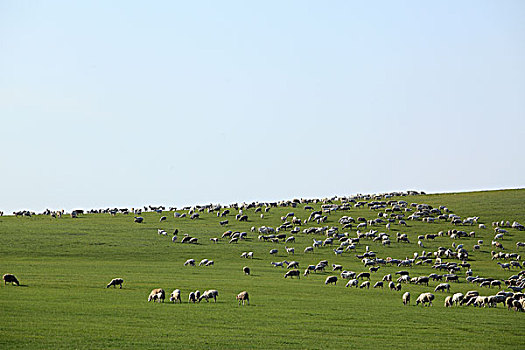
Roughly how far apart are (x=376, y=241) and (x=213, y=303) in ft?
133

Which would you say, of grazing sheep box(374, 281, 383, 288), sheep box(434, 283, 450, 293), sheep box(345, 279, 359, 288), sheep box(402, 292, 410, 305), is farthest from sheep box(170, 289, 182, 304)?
sheep box(434, 283, 450, 293)

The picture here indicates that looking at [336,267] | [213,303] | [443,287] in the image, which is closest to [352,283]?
[443,287]

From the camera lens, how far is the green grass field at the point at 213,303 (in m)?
28.0

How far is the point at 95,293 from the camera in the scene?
3984 centimetres

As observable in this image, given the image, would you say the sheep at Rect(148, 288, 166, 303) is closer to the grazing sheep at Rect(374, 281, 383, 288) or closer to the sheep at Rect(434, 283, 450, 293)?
the grazing sheep at Rect(374, 281, 383, 288)

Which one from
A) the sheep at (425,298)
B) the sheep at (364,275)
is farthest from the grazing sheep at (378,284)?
the sheep at (425,298)

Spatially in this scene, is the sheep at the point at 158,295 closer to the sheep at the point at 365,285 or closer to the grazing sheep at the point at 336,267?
the sheep at the point at 365,285

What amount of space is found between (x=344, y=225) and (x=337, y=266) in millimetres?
24682

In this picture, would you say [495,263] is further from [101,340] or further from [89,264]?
[101,340]

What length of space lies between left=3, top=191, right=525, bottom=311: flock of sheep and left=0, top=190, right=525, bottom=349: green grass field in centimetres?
89

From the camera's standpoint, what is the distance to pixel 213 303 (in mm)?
37344

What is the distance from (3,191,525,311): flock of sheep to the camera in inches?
1629

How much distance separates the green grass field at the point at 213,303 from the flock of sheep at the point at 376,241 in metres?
0.89

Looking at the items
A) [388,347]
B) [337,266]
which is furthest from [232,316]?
[337,266]
